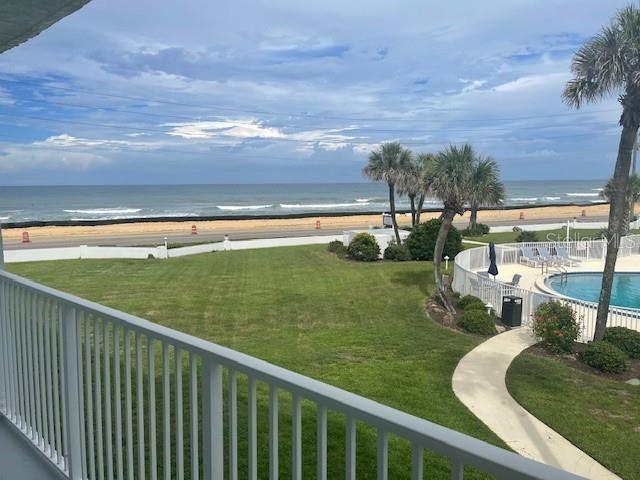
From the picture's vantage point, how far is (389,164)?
2822 centimetres

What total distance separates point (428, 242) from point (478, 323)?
11.4m

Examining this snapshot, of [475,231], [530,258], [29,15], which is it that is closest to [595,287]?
[530,258]

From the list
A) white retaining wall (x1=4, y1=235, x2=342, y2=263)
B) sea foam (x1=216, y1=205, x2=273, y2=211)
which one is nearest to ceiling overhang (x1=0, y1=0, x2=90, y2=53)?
white retaining wall (x1=4, y1=235, x2=342, y2=263)

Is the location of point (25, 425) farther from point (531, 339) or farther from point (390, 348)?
point (531, 339)

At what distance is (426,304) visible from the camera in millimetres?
14844

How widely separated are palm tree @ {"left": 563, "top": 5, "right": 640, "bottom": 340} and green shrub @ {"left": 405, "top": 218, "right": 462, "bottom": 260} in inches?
438

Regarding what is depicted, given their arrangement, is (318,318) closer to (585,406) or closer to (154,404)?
(585,406)

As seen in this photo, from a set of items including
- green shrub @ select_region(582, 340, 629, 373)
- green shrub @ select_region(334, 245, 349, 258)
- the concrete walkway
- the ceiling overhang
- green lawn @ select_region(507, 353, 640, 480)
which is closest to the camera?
the ceiling overhang

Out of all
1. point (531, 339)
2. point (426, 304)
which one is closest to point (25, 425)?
point (531, 339)

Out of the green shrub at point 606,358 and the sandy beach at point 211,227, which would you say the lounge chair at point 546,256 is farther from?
the sandy beach at point 211,227

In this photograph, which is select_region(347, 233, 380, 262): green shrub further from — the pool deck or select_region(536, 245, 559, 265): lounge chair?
select_region(536, 245, 559, 265): lounge chair

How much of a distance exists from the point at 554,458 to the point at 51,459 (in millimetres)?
5366

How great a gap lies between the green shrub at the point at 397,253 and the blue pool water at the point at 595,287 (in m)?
6.16

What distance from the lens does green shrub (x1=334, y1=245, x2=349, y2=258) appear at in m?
25.2
